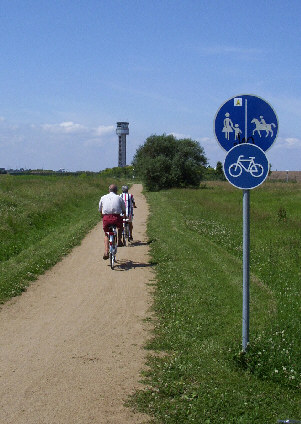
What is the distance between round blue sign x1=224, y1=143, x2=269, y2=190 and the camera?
584 centimetres

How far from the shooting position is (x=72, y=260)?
13102mm

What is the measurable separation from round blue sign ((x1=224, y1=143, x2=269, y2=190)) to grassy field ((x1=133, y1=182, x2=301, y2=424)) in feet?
6.11

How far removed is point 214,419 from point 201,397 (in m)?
0.38

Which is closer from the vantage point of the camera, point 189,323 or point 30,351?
point 30,351

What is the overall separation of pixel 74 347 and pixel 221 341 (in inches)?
72.2

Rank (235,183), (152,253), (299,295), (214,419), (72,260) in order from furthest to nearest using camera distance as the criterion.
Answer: (152,253)
(72,260)
(299,295)
(235,183)
(214,419)

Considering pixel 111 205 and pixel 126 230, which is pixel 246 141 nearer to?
pixel 111 205

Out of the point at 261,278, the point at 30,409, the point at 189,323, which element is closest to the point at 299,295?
the point at 261,278

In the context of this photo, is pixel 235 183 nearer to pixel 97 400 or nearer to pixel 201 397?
pixel 201 397

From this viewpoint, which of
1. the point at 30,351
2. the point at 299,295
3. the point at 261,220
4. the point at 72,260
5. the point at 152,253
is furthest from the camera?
the point at 261,220

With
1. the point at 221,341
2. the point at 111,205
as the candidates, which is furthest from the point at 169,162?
the point at 221,341

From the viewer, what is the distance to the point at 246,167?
5.88 m

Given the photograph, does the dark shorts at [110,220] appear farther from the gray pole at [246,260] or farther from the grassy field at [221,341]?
the gray pole at [246,260]

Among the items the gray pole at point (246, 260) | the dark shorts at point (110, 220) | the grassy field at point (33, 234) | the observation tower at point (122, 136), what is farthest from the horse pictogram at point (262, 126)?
the observation tower at point (122, 136)
